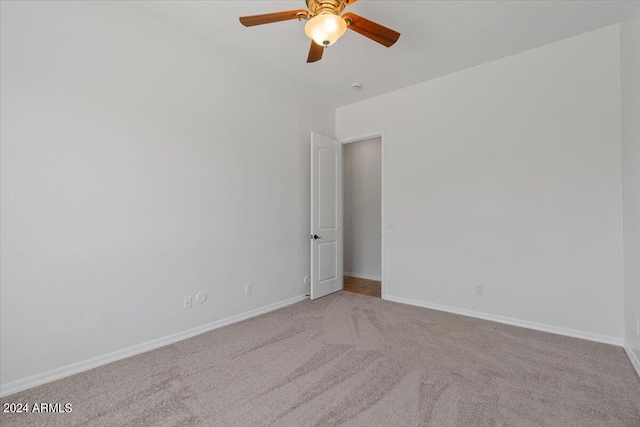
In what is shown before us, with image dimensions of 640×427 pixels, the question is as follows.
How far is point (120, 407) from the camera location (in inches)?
67.7

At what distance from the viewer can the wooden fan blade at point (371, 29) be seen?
1.91 metres

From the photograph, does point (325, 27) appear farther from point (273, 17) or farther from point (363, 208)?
point (363, 208)

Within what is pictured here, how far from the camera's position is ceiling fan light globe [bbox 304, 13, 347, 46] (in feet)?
5.92

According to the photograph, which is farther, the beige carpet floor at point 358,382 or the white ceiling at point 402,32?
the white ceiling at point 402,32

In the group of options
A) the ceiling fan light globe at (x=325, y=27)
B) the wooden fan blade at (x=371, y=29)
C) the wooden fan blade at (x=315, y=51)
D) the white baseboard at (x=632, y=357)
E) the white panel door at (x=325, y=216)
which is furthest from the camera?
the white panel door at (x=325, y=216)

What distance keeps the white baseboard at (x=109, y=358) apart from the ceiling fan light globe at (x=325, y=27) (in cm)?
273

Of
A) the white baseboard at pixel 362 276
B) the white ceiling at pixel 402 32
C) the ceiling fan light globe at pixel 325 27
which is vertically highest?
the white ceiling at pixel 402 32

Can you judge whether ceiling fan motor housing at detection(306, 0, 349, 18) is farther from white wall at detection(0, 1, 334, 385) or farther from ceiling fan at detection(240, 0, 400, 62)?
white wall at detection(0, 1, 334, 385)

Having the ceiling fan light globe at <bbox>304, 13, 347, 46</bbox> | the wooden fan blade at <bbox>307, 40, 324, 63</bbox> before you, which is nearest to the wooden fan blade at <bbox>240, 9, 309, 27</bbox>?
the ceiling fan light globe at <bbox>304, 13, 347, 46</bbox>

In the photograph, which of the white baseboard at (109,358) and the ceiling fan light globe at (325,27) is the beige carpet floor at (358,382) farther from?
the ceiling fan light globe at (325,27)

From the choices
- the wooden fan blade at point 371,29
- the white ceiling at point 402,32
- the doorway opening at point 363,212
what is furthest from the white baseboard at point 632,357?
the doorway opening at point 363,212

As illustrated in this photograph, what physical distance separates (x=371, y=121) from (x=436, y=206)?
1.56m

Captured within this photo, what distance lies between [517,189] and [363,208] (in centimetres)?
284

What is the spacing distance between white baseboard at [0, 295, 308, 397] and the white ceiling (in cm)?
284
